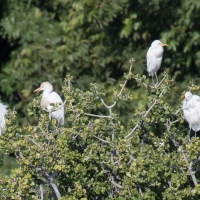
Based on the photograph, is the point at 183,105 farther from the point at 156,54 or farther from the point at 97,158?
the point at 156,54

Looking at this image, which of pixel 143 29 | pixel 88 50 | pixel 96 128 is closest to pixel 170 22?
pixel 143 29

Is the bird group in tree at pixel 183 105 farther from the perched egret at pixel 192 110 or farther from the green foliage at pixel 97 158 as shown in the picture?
the green foliage at pixel 97 158

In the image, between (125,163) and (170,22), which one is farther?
(170,22)

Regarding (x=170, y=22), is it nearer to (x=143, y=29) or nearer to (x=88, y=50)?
(x=143, y=29)

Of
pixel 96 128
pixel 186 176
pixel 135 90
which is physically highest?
pixel 135 90

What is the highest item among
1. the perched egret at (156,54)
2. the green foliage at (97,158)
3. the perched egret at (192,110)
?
the perched egret at (156,54)

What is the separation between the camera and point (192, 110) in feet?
18.7

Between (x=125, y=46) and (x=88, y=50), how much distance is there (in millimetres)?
419

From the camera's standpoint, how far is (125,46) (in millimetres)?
9039

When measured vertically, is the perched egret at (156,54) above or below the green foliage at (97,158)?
above

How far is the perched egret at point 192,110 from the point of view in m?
5.47

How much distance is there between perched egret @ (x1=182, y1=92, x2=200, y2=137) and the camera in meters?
5.47

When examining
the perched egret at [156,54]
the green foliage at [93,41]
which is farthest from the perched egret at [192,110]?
the green foliage at [93,41]

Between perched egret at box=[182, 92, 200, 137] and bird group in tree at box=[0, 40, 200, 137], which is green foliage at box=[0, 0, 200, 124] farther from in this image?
perched egret at box=[182, 92, 200, 137]
